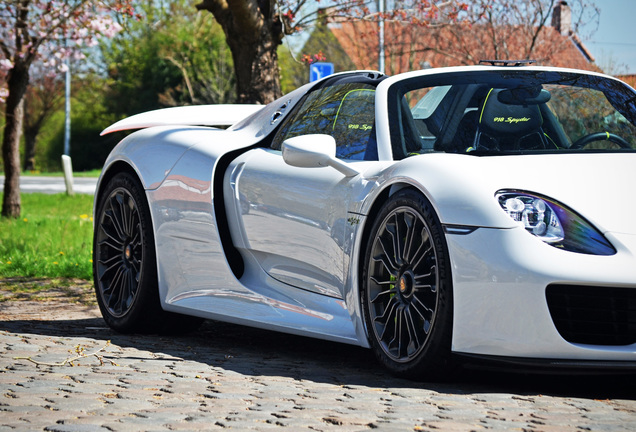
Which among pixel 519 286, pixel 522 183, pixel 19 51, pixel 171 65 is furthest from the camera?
pixel 171 65

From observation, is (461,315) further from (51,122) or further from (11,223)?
(51,122)

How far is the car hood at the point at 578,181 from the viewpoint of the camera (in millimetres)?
3979

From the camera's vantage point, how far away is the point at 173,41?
50688mm

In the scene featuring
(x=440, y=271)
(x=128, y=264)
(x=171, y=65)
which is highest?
(x=171, y=65)

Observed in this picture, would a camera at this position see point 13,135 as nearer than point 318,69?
No

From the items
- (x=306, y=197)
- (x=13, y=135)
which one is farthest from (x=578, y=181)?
(x=13, y=135)

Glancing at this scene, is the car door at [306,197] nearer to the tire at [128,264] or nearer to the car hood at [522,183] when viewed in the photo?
the car hood at [522,183]

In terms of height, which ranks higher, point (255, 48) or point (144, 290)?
point (255, 48)

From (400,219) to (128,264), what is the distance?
2242 mm

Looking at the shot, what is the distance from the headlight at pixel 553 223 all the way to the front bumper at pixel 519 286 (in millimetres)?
42

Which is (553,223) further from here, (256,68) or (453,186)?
(256,68)

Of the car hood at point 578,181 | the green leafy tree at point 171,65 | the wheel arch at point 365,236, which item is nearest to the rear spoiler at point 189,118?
the wheel arch at point 365,236

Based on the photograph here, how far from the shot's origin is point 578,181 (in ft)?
13.6

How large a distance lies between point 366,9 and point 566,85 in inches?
335
